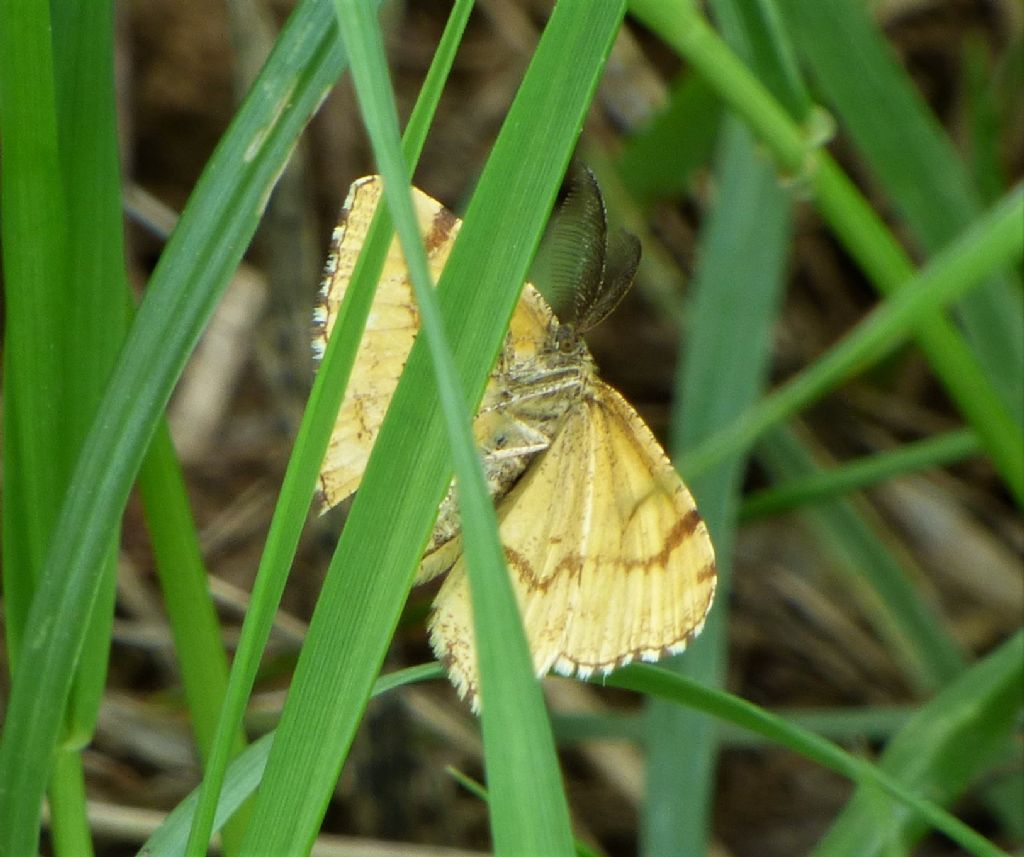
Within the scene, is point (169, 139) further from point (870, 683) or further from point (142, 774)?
point (870, 683)

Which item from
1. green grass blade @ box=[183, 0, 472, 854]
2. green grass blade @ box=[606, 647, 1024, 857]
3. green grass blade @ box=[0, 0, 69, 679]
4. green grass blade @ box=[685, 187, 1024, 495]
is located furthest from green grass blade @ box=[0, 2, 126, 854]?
green grass blade @ box=[685, 187, 1024, 495]

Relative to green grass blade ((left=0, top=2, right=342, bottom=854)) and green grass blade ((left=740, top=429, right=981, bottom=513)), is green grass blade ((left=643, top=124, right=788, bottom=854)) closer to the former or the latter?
green grass blade ((left=740, top=429, right=981, bottom=513))

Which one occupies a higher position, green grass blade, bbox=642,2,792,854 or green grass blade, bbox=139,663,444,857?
green grass blade, bbox=642,2,792,854

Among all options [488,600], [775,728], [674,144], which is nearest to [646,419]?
[674,144]

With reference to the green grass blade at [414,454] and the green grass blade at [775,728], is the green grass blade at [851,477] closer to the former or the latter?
the green grass blade at [775,728]

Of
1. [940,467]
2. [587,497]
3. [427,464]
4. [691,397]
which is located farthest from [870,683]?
[427,464]

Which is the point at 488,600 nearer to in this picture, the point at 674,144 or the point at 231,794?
the point at 231,794
